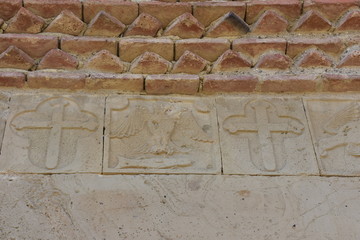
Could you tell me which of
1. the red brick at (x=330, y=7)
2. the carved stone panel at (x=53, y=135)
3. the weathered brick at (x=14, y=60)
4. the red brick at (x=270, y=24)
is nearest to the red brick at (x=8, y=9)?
the weathered brick at (x=14, y=60)

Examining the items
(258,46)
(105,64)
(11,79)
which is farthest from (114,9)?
(258,46)

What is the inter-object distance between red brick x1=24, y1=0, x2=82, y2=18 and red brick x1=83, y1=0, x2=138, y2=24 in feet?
0.17

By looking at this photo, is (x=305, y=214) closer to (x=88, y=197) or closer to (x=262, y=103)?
(x=262, y=103)

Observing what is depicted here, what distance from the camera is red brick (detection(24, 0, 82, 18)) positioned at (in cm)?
339

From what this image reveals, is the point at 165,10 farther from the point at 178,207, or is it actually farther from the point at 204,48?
the point at 178,207

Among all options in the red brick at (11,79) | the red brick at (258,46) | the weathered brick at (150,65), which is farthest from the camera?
the red brick at (258,46)

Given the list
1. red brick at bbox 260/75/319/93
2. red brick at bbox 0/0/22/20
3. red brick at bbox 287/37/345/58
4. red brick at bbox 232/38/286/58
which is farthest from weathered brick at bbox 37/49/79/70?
red brick at bbox 287/37/345/58

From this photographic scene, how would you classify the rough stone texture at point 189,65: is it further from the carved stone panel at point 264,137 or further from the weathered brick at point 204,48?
the carved stone panel at point 264,137

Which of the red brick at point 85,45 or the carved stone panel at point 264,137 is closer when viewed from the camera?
the carved stone panel at point 264,137

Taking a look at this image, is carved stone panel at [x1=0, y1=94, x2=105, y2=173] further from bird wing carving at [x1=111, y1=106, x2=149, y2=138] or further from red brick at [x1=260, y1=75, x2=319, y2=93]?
red brick at [x1=260, y1=75, x2=319, y2=93]

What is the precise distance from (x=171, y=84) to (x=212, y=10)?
23.3 inches

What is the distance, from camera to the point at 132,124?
3.01 metres

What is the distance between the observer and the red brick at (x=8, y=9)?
3357 millimetres

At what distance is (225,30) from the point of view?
336 cm
